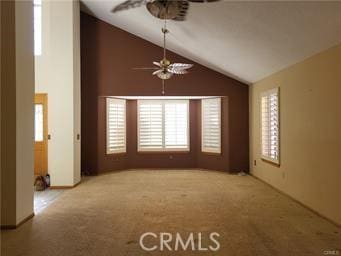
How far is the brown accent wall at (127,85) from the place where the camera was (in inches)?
326

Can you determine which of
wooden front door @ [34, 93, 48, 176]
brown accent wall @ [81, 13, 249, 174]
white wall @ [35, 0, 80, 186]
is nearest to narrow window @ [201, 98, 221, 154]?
brown accent wall @ [81, 13, 249, 174]

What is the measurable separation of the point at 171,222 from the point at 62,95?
3895 millimetres

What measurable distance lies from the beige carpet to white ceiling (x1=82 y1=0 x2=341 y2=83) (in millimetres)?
2372

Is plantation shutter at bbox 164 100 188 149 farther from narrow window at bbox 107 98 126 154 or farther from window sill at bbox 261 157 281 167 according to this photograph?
window sill at bbox 261 157 281 167

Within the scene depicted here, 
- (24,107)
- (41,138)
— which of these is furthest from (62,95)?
(24,107)

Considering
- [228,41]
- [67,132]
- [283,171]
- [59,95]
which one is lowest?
[283,171]

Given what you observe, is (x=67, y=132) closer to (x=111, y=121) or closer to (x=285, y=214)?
(x=111, y=121)

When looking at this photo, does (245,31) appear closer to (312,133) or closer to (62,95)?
(312,133)

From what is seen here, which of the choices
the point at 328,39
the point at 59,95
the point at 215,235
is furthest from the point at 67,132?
the point at 328,39

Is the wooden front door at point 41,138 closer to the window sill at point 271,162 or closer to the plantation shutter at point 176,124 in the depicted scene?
the plantation shutter at point 176,124

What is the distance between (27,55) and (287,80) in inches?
169

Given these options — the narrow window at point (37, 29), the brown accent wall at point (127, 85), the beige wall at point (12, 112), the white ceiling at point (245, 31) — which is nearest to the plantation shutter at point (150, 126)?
the brown accent wall at point (127, 85)

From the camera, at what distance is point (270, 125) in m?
6.62

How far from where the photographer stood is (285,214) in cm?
457
